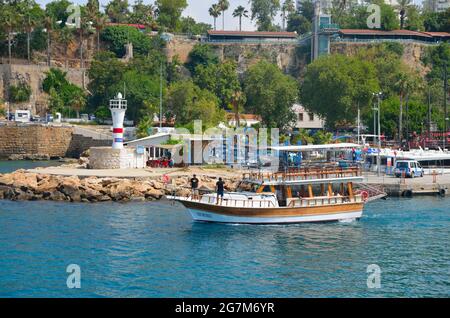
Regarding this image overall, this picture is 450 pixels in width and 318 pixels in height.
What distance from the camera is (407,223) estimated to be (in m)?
51.7

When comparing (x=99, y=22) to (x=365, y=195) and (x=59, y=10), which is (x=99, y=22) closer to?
(x=59, y=10)

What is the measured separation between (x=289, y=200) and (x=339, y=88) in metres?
53.5

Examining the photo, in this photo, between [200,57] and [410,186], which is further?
[200,57]

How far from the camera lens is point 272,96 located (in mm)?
106812

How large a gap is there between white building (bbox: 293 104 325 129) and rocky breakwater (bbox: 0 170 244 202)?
179 ft

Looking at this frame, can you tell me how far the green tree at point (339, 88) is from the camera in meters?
102

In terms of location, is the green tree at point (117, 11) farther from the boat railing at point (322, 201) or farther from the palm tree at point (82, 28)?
the boat railing at point (322, 201)

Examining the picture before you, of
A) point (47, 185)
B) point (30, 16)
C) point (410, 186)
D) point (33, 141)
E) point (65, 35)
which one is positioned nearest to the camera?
point (47, 185)

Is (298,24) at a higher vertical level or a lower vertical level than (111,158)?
higher

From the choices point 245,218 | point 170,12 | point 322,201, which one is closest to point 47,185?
point 245,218

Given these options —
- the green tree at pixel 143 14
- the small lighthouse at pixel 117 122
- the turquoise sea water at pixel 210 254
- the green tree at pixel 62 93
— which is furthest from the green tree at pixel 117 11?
the turquoise sea water at pixel 210 254

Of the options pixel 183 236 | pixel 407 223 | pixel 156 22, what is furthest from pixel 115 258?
pixel 156 22

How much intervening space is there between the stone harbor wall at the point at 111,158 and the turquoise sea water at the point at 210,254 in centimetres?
1554
